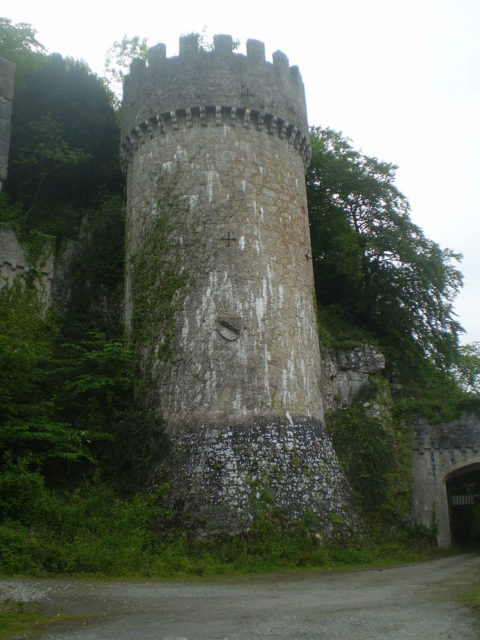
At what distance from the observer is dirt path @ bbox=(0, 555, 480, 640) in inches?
245

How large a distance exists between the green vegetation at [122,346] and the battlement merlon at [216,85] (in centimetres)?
239

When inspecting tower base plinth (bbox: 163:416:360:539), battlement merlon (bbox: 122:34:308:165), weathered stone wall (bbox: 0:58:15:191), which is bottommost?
tower base plinth (bbox: 163:416:360:539)

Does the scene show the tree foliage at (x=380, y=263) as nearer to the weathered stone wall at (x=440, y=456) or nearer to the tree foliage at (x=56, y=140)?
the weathered stone wall at (x=440, y=456)

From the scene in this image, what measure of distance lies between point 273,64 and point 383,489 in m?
11.5

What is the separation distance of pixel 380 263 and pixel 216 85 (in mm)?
8491

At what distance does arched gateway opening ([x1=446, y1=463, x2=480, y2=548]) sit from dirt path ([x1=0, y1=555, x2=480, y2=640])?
35.0 feet

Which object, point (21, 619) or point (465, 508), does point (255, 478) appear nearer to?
point (21, 619)

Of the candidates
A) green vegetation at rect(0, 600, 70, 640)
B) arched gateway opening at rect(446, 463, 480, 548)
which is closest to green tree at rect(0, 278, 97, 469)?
green vegetation at rect(0, 600, 70, 640)

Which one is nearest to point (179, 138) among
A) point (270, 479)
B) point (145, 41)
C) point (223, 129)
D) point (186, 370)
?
point (223, 129)

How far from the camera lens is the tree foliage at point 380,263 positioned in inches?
835

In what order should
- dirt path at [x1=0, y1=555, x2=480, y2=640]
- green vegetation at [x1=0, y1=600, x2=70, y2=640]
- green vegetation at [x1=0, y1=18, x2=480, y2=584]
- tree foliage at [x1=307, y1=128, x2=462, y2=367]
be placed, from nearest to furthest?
green vegetation at [x1=0, y1=600, x2=70, y2=640]
dirt path at [x1=0, y1=555, x2=480, y2=640]
green vegetation at [x1=0, y1=18, x2=480, y2=584]
tree foliage at [x1=307, y1=128, x2=462, y2=367]

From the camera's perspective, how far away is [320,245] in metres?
22.7

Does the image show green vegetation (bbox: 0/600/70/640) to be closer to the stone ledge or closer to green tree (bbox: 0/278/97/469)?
green tree (bbox: 0/278/97/469)

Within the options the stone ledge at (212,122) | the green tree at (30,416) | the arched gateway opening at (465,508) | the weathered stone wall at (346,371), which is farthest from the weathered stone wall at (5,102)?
the arched gateway opening at (465,508)
